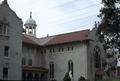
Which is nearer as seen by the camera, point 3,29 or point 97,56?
point 3,29

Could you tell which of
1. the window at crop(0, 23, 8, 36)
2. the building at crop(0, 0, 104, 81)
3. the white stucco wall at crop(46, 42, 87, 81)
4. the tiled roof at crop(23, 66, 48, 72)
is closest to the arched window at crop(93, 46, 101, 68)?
the building at crop(0, 0, 104, 81)

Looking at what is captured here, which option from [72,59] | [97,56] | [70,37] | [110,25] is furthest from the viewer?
[97,56]

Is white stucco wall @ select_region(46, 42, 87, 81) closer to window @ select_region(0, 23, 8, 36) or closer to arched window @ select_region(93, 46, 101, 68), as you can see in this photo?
arched window @ select_region(93, 46, 101, 68)

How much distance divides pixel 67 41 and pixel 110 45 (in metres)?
13.3

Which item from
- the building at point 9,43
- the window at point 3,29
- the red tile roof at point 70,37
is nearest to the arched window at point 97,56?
the red tile roof at point 70,37

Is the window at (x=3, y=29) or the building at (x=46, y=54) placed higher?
the window at (x=3, y=29)

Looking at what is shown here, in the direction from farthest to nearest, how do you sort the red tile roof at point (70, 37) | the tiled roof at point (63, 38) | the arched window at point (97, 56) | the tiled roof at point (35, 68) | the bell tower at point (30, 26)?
the bell tower at point (30, 26) → the arched window at point (97, 56) → the tiled roof at point (63, 38) → the red tile roof at point (70, 37) → the tiled roof at point (35, 68)

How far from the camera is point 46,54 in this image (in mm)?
56969

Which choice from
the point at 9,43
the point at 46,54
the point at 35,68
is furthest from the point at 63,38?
the point at 9,43

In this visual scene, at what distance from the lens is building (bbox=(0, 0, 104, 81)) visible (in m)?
43.6

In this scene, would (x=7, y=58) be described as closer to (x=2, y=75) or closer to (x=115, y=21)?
(x=2, y=75)

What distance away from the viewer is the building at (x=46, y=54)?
43.6 meters

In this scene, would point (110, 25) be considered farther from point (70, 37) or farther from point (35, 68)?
point (35, 68)

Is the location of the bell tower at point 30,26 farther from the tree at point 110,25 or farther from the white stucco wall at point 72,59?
the tree at point 110,25
